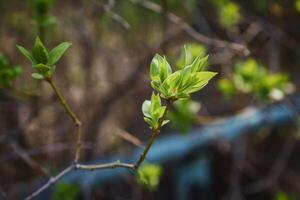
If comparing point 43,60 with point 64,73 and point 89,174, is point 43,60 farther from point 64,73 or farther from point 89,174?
point 64,73

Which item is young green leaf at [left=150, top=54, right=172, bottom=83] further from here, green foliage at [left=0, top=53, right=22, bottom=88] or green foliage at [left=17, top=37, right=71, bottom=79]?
green foliage at [left=0, top=53, right=22, bottom=88]

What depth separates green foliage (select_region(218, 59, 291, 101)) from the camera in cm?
179

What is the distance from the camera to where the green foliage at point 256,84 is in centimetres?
179

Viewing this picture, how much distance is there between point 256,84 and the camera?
5.93 feet

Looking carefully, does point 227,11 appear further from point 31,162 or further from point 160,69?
point 160,69

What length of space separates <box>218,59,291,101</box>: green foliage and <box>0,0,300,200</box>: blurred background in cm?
20

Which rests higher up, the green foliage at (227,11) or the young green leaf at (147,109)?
the young green leaf at (147,109)

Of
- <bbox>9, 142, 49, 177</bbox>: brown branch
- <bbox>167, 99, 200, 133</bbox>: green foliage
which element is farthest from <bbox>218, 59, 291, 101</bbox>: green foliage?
<bbox>9, 142, 49, 177</bbox>: brown branch

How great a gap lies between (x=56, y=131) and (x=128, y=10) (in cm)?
67

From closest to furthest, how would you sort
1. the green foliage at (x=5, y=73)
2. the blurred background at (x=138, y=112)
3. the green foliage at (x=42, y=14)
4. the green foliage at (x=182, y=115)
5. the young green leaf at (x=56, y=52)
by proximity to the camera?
1. the young green leaf at (x=56, y=52)
2. the green foliage at (x=5, y=73)
3. the green foliage at (x=42, y=14)
4. the green foliage at (x=182, y=115)
5. the blurred background at (x=138, y=112)

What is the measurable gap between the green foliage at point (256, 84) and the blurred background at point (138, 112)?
20cm

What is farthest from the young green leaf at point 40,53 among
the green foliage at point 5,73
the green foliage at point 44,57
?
the green foliage at point 5,73

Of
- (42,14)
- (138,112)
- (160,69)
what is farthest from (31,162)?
(138,112)

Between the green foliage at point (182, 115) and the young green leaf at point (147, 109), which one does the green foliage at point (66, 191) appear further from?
the young green leaf at point (147, 109)
